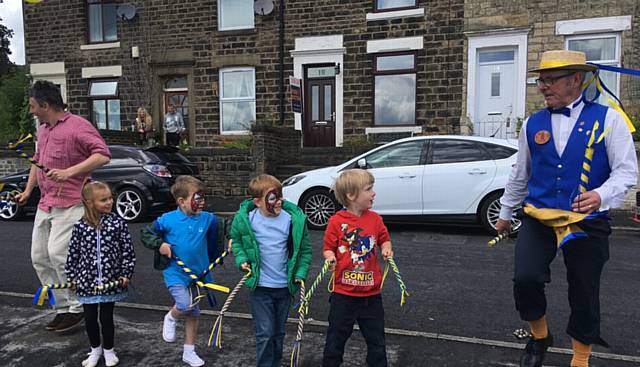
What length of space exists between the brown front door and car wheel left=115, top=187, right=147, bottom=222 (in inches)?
268

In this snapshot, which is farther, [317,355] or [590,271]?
[317,355]

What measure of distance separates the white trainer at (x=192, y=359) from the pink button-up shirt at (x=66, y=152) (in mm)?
1533

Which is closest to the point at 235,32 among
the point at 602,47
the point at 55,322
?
the point at 602,47

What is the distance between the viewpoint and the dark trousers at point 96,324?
353cm

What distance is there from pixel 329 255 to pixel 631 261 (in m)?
5.42

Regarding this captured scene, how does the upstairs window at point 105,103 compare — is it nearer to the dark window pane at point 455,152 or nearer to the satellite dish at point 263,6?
the satellite dish at point 263,6

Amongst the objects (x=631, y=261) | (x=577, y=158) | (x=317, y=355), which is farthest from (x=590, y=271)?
(x=631, y=261)

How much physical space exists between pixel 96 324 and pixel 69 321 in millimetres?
744

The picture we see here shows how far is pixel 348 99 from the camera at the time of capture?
1526 cm

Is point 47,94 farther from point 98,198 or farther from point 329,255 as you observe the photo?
point 329,255

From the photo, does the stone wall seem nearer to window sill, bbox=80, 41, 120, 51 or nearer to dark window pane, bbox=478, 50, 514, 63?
dark window pane, bbox=478, 50, 514, 63

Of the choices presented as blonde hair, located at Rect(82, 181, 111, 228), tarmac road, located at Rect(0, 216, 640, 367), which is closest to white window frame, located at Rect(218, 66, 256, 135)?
tarmac road, located at Rect(0, 216, 640, 367)

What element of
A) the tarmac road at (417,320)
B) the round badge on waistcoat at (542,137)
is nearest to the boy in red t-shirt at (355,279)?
the tarmac road at (417,320)

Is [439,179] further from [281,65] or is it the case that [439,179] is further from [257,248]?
[281,65]
